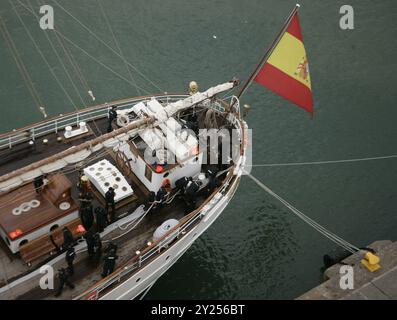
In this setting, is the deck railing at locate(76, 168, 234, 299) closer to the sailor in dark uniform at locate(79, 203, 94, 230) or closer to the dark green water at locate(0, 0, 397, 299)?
the sailor in dark uniform at locate(79, 203, 94, 230)

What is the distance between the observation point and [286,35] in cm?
2092

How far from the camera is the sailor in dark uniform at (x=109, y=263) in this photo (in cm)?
1803

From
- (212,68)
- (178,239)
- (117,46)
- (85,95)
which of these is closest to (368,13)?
(212,68)

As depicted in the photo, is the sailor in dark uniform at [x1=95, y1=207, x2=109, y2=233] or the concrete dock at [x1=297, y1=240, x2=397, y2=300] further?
the concrete dock at [x1=297, y1=240, x2=397, y2=300]

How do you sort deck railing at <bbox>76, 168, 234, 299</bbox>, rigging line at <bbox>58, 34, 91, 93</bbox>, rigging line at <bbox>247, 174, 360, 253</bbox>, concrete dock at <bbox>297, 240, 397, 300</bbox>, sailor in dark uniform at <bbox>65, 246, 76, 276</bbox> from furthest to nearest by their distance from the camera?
rigging line at <bbox>58, 34, 91, 93</bbox> < rigging line at <bbox>247, 174, 360, 253</bbox> < concrete dock at <bbox>297, 240, 397, 300</bbox> < deck railing at <bbox>76, 168, 234, 299</bbox> < sailor in dark uniform at <bbox>65, 246, 76, 276</bbox>

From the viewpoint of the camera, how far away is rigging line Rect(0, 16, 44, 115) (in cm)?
3083

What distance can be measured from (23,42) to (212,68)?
1253 cm

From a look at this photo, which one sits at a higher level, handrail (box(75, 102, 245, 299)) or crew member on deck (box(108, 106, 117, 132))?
crew member on deck (box(108, 106, 117, 132))

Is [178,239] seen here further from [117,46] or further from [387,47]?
[387,47]

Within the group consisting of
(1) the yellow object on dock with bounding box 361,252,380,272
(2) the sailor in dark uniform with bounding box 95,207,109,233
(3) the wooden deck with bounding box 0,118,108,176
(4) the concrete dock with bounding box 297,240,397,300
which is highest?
(3) the wooden deck with bounding box 0,118,108,176

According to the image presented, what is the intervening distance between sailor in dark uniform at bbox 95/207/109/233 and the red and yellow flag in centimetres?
847

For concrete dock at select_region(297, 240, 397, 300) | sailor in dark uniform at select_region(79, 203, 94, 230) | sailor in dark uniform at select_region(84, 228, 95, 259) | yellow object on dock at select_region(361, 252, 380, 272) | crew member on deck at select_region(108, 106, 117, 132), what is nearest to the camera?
sailor in dark uniform at select_region(84, 228, 95, 259)

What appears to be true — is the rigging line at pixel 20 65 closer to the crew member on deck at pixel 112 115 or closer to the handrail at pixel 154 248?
the crew member on deck at pixel 112 115

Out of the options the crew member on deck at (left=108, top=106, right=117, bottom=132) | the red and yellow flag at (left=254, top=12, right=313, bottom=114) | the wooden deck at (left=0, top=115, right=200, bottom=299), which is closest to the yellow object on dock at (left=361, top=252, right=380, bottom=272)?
the red and yellow flag at (left=254, top=12, right=313, bottom=114)
